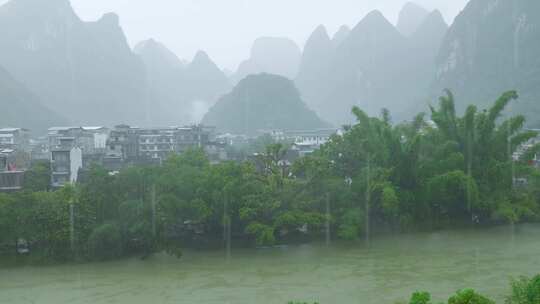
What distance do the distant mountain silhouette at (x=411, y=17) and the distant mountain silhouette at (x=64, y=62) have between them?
1221 inches

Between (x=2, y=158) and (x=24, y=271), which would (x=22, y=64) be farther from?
(x=24, y=271)

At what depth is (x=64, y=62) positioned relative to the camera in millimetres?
43688

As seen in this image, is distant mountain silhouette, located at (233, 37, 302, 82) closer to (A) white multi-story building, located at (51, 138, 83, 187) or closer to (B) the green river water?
(A) white multi-story building, located at (51, 138, 83, 187)

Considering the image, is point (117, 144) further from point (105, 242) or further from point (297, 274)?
point (297, 274)

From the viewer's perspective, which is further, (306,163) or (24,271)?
(306,163)

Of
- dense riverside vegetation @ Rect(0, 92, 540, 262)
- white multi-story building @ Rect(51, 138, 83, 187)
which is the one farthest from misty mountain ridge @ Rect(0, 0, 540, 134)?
white multi-story building @ Rect(51, 138, 83, 187)

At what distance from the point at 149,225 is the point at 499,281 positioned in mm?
4455

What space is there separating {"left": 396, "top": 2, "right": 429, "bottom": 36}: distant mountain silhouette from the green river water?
5729 centimetres

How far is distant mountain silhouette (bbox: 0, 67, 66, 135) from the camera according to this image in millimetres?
30484

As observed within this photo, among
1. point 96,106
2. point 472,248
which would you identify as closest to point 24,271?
point 472,248

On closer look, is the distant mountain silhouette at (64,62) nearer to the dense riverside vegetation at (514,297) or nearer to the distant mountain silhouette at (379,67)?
the distant mountain silhouette at (379,67)

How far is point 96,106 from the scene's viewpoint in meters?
43.5

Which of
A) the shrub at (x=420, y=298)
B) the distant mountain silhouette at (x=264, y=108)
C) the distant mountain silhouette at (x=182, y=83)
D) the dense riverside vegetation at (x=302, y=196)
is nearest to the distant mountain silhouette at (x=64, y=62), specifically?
the distant mountain silhouette at (x=182, y=83)

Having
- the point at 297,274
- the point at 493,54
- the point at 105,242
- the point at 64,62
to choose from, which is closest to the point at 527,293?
the point at 297,274
